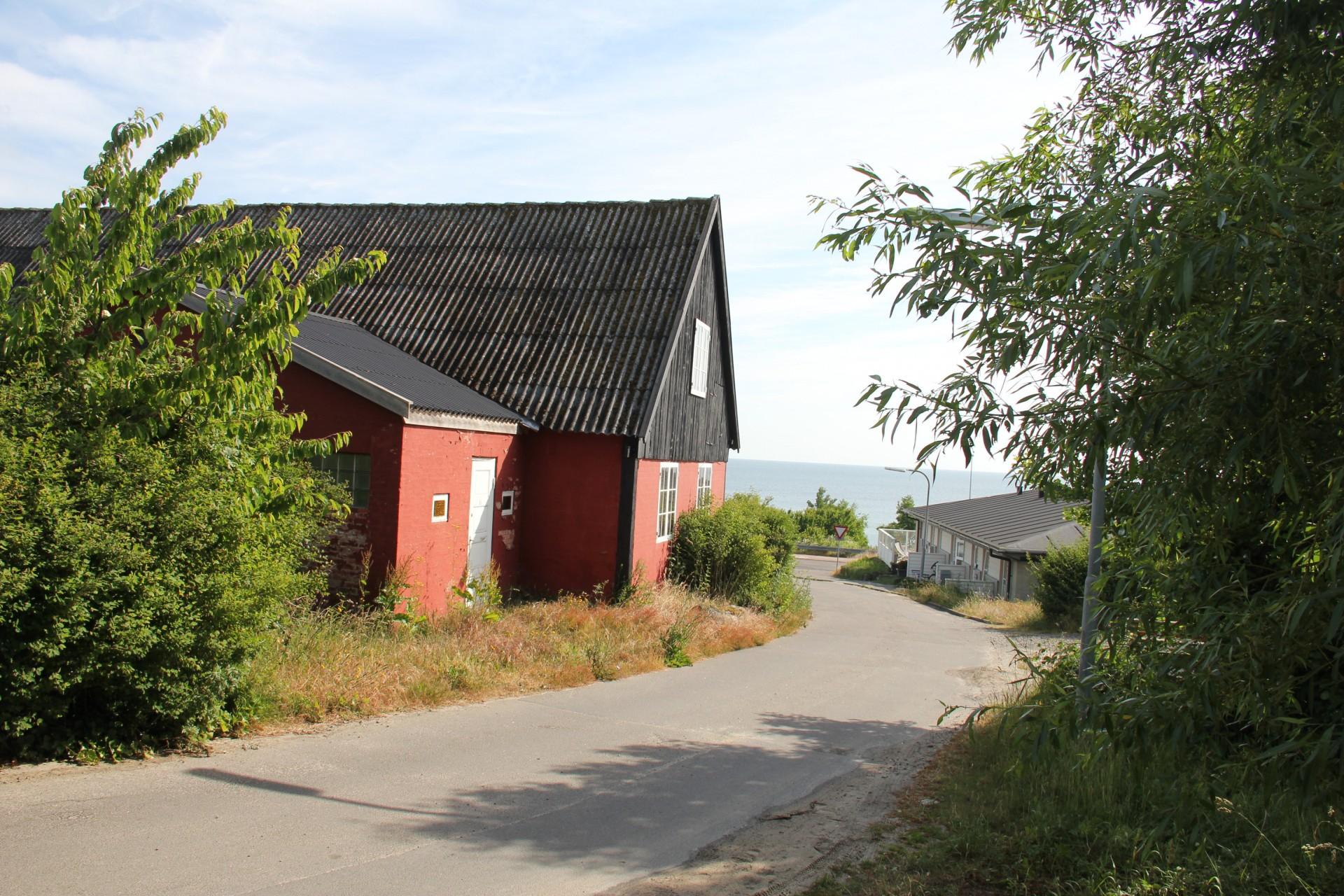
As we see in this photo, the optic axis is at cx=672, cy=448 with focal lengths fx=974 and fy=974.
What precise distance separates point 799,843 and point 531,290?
13879 millimetres

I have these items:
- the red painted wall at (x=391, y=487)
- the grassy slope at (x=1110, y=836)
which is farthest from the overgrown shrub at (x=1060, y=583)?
the grassy slope at (x=1110, y=836)

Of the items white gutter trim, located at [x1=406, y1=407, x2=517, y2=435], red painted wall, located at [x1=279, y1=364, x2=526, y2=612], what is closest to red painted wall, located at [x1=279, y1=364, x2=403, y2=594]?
red painted wall, located at [x1=279, y1=364, x2=526, y2=612]

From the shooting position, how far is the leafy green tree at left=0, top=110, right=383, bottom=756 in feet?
21.1

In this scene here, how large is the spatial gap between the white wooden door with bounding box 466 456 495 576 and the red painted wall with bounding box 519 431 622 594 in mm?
1114

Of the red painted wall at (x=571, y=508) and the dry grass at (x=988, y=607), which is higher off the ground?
the red painted wall at (x=571, y=508)

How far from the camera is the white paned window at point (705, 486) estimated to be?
21.3m

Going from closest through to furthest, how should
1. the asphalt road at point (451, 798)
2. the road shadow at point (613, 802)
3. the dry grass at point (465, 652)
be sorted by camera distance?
the asphalt road at point (451, 798) < the road shadow at point (613, 802) < the dry grass at point (465, 652)

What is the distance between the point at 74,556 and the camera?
636 centimetres

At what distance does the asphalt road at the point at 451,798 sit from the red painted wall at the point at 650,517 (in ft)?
17.0

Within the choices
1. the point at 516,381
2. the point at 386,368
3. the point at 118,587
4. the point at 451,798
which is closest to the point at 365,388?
the point at 386,368

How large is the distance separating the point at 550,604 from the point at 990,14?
1046 cm

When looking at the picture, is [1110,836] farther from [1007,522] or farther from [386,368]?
[1007,522]

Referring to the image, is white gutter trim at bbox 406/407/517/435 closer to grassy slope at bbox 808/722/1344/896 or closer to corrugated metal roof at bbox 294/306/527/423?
corrugated metal roof at bbox 294/306/527/423

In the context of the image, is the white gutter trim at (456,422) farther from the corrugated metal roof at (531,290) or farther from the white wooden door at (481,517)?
the corrugated metal roof at (531,290)
